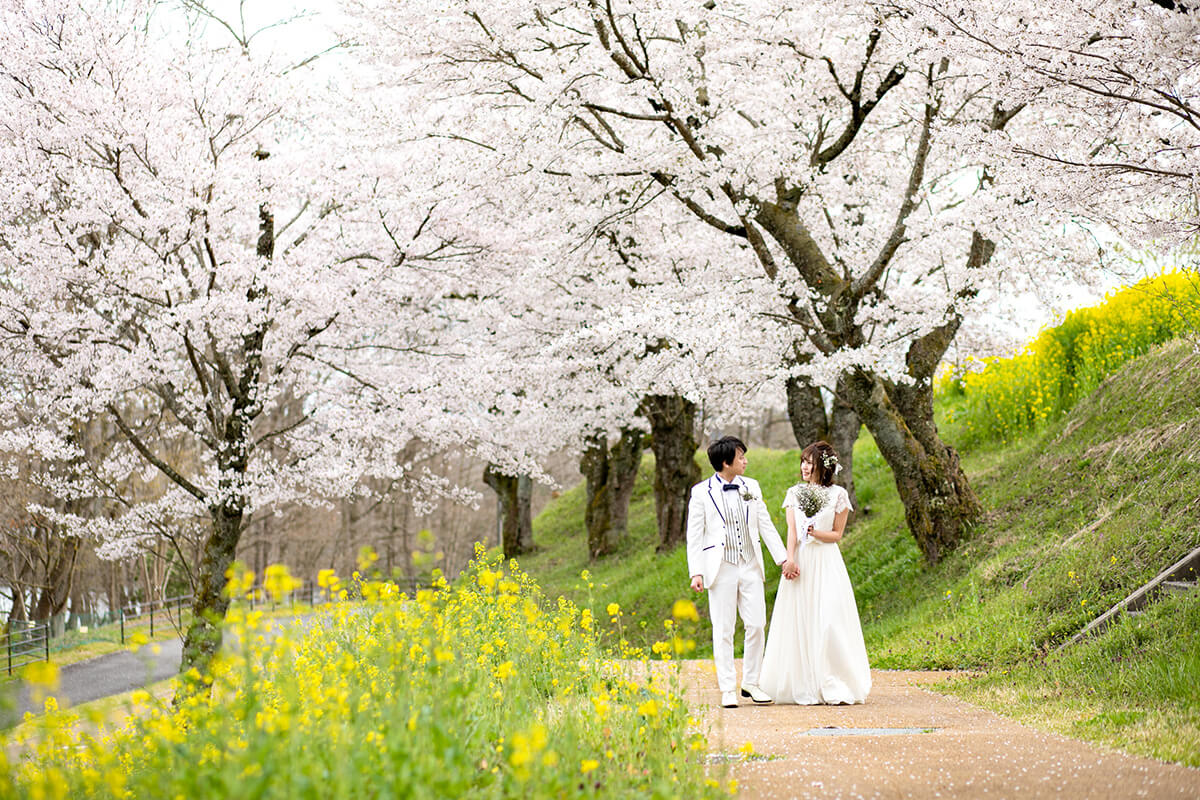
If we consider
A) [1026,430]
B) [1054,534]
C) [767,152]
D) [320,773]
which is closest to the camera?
[320,773]

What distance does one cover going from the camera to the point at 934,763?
15.4 feet

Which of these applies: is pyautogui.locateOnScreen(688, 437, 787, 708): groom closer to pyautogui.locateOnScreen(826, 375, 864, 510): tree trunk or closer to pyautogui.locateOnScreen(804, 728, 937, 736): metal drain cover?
pyautogui.locateOnScreen(804, 728, 937, 736): metal drain cover

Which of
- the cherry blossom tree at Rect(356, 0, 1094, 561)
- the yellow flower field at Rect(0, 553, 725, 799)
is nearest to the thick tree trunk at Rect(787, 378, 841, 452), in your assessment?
the cherry blossom tree at Rect(356, 0, 1094, 561)

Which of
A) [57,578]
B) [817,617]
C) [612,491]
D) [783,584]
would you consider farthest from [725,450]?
[57,578]

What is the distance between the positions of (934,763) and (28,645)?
2112 cm

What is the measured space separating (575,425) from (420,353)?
689cm

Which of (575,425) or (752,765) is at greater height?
(575,425)

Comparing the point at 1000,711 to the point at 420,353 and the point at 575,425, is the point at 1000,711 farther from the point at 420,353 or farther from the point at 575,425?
the point at 575,425

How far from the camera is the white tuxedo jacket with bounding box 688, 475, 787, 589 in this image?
760cm

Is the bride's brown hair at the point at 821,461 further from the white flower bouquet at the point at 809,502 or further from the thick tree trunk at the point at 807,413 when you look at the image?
the thick tree trunk at the point at 807,413

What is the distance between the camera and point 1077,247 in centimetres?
1333

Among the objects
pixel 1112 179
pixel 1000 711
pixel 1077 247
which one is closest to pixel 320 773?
pixel 1000 711

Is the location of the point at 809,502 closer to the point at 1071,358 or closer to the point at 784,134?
the point at 784,134

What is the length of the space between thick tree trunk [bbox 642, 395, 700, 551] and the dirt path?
13.5 metres
